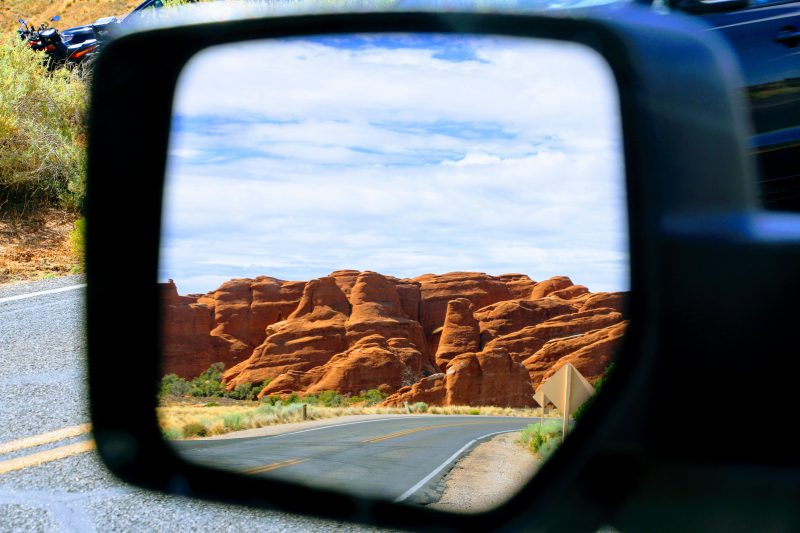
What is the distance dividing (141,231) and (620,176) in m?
1.05

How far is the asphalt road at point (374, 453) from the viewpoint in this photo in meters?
1.31

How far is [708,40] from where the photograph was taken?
115 cm

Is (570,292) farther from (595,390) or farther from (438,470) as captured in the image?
(438,470)

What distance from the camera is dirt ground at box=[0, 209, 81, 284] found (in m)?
10.5

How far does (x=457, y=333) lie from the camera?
4.29 ft

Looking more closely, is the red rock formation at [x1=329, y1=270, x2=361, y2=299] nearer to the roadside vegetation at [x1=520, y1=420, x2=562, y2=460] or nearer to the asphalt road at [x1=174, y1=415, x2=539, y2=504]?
the asphalt road at [x1=174, y1=415, x2=539, y2=504]

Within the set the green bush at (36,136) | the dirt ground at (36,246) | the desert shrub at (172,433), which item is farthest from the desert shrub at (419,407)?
the green bush at (36,136)

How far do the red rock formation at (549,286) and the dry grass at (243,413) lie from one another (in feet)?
0.59

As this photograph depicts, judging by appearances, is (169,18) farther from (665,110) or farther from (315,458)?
(665,110)

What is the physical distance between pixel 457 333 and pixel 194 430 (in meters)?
0.67

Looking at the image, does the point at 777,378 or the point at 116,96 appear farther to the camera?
the point at 116,96

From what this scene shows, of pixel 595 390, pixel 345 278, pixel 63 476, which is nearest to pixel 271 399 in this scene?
pixel 345 278

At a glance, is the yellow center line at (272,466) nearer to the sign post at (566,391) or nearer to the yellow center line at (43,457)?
the sign post at (566,391)

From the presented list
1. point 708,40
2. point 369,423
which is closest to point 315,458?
point 369,423
